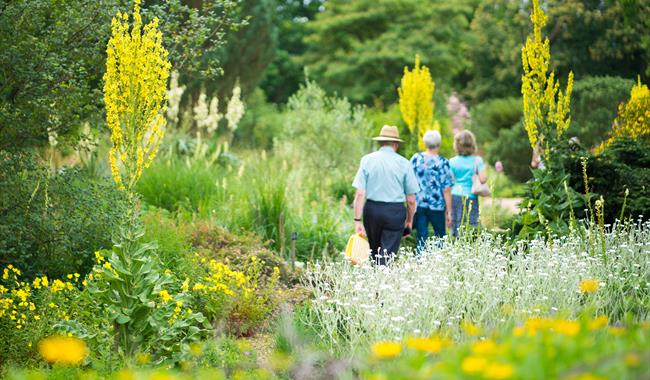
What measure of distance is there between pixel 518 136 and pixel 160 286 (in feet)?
50.1

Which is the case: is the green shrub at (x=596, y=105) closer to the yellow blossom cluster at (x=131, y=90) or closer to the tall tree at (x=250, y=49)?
the tall tree at (x=250, y=49)

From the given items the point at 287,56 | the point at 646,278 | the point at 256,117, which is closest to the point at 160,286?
the point at 646,278

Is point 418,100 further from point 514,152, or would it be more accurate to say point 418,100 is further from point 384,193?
point 514,152

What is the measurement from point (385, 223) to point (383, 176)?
1.57 feet

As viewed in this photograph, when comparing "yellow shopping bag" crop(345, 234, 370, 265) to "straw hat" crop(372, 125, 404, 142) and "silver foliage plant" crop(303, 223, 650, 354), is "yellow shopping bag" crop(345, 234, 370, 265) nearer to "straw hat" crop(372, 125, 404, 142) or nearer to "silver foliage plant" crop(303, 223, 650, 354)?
"silver foliage plant" crop(303, 223, 650, 354)

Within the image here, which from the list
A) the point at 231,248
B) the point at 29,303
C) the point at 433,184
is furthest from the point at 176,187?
the point at 29,303

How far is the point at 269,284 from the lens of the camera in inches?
285

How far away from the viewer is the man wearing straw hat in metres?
7.92

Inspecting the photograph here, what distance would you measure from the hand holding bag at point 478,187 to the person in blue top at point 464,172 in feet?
0.04

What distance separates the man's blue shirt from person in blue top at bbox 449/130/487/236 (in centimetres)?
137

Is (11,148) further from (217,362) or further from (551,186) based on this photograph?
(551,186)

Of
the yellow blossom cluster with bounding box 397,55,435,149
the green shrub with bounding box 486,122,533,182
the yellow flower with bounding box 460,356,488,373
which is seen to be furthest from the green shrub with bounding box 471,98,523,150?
the yellow flower with bounding box 460,356,488,373

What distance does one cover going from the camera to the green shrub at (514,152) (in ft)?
63.2

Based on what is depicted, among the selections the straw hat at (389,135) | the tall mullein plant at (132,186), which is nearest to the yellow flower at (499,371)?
the tall mullein plant at (132,186)
